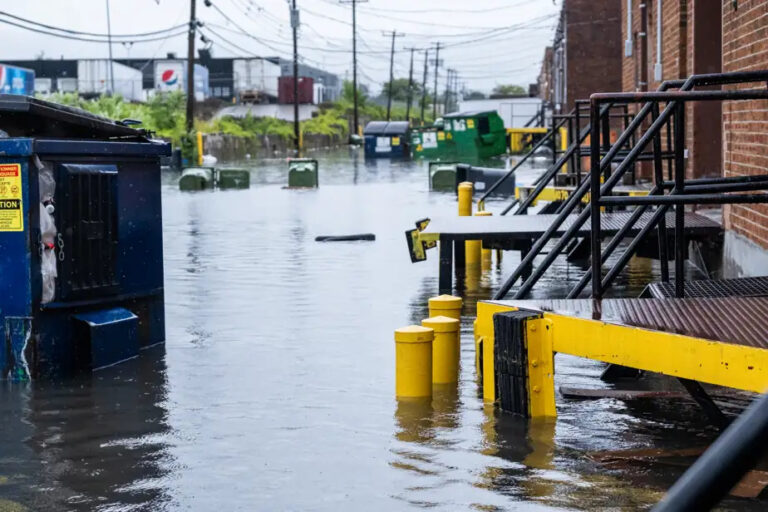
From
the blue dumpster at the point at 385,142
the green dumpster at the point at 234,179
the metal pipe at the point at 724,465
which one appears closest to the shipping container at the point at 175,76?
the blue dumpster at the point at 385,142

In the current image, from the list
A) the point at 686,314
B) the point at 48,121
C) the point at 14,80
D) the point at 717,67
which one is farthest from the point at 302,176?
the point at 14,80

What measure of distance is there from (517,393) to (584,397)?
2.90 feet

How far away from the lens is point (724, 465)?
171 cm

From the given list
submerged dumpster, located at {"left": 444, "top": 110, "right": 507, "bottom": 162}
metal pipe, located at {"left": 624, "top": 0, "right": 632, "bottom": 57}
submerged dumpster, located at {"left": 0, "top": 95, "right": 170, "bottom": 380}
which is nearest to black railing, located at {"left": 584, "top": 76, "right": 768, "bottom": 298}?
submerged dumpster, located at {"left": 0, "top": 95, "right": 170, "bottom": 380}

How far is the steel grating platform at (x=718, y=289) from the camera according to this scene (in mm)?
7645

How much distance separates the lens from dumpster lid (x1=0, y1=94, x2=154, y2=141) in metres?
8.93

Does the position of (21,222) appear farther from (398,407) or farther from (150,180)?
(398,407)

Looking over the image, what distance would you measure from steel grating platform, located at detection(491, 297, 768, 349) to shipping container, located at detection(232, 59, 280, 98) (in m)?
126

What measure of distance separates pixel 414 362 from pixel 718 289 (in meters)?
1.93

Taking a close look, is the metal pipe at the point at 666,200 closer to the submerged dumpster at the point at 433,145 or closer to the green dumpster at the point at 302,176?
the green dumpster at the point at 302,176

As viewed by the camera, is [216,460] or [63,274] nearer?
[216,460]

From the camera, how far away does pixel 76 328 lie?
9.07 metres

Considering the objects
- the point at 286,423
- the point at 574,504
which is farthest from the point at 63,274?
the point at 574,504

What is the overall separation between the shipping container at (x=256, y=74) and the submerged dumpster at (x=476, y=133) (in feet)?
231
